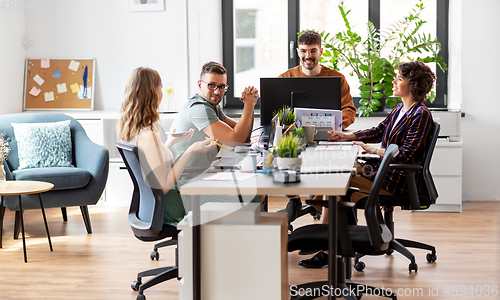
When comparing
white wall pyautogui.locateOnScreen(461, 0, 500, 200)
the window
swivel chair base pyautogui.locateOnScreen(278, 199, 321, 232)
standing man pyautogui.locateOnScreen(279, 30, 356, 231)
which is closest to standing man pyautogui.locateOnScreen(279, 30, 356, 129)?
standing man pyautogui.locateOnScreen(279, 30, 356, 231)

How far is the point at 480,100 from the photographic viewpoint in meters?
4.64

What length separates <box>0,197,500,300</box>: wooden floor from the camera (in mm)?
2641

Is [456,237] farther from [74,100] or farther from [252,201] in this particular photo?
[74,100]

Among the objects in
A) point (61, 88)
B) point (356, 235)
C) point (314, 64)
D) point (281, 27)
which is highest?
point (281, 27)

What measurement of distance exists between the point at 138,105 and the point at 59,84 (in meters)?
3.06

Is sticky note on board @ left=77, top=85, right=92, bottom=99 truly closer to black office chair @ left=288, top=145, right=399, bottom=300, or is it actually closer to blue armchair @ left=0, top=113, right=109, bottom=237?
blue armchair @ left=0, top=113, right=109, bottom=237

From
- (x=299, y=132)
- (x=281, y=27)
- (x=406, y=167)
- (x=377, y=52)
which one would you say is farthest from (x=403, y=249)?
(x=281, y=27)

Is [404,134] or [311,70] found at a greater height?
[311,70]

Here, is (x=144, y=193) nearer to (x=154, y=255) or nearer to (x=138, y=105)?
(x=138, y=105)

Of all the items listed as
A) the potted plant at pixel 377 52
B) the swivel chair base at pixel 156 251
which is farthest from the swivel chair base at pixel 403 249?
the potted plant at pixel 377 52

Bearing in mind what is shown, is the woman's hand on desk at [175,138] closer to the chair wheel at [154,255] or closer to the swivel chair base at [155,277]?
the swivel chair base at [155,277]

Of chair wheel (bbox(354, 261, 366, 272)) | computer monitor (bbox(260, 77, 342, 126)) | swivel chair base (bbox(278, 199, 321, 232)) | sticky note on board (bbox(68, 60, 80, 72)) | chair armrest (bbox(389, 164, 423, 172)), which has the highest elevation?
sticky note on board (bbox(68, 60, 80, 72))

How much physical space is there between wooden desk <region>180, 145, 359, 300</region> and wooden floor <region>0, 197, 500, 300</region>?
0.67 m

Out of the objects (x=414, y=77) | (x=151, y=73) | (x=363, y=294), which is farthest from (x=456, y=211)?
(x=151, y=73)
